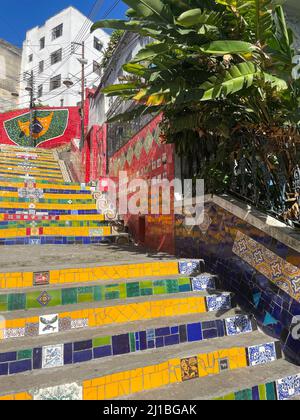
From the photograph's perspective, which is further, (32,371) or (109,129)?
(109,129)

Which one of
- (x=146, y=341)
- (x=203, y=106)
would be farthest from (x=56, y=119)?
(x=146, y=341)

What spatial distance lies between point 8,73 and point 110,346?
41.1 metres

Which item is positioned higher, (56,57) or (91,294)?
(56,57)

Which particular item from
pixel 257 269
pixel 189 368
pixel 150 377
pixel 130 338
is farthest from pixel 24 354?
pixel 257 269

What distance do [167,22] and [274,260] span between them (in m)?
2.65

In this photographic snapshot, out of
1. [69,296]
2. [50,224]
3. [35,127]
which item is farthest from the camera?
[35,127]

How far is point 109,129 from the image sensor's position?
9.84 m

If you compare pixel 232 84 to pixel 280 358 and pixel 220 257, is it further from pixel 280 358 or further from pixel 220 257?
pixel 280 358

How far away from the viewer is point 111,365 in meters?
2.48

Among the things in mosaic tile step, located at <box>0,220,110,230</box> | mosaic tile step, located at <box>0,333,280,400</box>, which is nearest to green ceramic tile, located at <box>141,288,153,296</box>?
mosaic tile step, located at <box>0,333,280,400</box>

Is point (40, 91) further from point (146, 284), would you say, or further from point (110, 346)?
point (110, 346)

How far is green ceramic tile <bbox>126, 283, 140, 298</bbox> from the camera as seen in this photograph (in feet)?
11.1

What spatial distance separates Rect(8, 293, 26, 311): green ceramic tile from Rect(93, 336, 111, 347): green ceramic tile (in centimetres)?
80

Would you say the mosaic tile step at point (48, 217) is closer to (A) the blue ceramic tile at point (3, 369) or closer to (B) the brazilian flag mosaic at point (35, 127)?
(A) the blue ceramic tile at point (3, 369)
